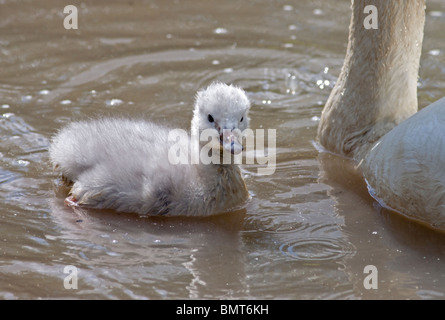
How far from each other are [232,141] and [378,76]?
155 cm

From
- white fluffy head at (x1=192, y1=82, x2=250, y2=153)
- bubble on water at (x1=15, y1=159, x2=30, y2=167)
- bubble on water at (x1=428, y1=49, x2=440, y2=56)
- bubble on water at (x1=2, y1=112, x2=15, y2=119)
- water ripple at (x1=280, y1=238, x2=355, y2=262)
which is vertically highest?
bubble on water at (x1=428, y1=49, x2=440, y2=56)

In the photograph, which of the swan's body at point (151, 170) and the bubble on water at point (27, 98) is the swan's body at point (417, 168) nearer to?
the swan's body at point (151, 170)

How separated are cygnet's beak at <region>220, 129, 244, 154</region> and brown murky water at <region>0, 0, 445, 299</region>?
19.4 inches

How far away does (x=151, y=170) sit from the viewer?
4.70 m

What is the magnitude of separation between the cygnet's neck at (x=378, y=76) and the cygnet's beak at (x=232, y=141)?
1317mm

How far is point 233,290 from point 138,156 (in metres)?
1.26

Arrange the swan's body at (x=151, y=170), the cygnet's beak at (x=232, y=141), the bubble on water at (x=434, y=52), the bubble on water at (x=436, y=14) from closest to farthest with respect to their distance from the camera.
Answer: the cygnet's beak at (x=232, y=141) → the swan's body at (x=151, y=170) → the bubble on water at (x=434, y=52) → the bubble on water at (x=436, y=14)

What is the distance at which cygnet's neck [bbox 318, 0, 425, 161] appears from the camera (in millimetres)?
5430

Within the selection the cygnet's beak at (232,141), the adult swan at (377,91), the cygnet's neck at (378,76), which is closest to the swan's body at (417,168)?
the adult swan at (377,91)

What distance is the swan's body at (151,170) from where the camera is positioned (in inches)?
183

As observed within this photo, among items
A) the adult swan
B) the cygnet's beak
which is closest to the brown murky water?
the adult swan

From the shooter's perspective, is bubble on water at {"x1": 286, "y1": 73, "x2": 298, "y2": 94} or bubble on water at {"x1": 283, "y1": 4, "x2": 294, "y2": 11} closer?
bubble on water at {"x1": 286, "y1": 73, "x2": 298, "y2": 94}

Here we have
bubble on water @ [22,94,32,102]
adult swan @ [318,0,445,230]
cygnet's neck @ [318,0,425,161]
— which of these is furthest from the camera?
bubble on water @ [22,94,32,102]

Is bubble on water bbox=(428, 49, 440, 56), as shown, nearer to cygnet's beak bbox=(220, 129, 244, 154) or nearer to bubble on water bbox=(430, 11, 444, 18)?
bubble on water bbox=(430, 11, 444, 18)
